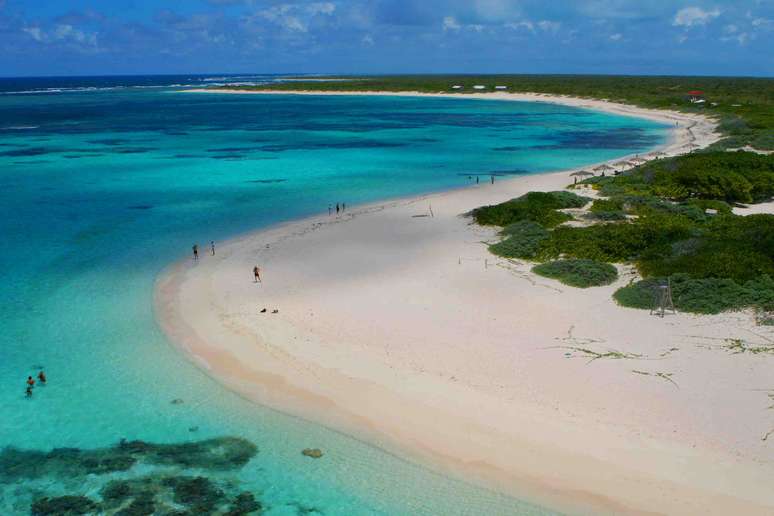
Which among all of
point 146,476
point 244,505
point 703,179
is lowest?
point 244,505

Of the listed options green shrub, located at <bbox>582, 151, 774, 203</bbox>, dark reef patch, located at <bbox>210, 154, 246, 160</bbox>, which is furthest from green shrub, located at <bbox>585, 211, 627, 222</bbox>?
dark reef patch, located at <bbox>210, 154, 246, 160</bbox>

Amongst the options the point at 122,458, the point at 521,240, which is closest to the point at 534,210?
the point at 521,240

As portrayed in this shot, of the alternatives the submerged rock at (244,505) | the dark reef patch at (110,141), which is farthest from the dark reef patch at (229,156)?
the submerged rock at (244,505)

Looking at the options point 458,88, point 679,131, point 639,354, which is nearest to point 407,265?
point 639,354

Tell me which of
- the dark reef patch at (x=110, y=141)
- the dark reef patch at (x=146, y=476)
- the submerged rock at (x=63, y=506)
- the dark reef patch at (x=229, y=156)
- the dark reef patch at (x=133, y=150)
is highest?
the dark reef patch at (x=110, y=141)

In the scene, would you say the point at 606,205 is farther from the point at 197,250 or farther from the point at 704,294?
the point at 197,250

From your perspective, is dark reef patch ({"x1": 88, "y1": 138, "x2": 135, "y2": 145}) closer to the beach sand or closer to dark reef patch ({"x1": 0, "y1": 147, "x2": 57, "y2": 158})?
dark reef patch ({"x1": 0, "y1": 147, "x2": 57, "y2": 158})

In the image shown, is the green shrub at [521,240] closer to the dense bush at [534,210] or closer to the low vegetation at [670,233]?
the low vegetation at [670,233]
